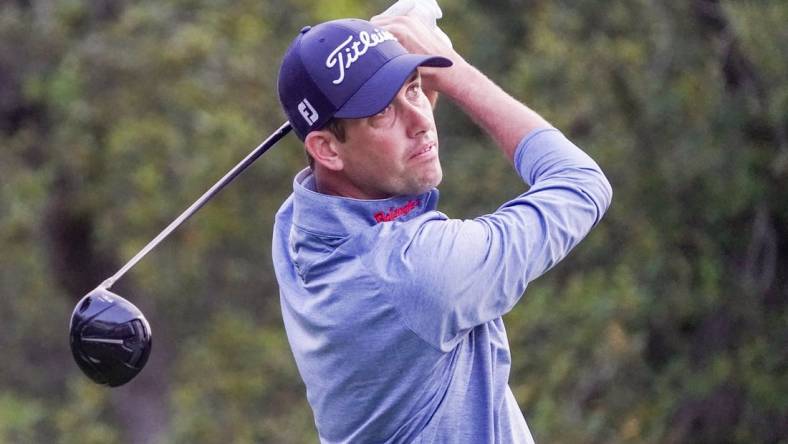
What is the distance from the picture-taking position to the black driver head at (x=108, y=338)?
2.61 meters

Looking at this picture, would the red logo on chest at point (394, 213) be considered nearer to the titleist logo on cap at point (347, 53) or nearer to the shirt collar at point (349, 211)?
the shirt collar at point (349, 211)

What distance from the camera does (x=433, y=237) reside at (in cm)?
241

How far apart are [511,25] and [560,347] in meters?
2.64

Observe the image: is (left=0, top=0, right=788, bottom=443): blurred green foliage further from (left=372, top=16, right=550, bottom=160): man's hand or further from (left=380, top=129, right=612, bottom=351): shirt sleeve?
(left=380, top=129, right=612, bottom=351): shirt sleeve

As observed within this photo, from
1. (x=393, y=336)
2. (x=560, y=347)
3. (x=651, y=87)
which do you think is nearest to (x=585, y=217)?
(x=393, y=336)

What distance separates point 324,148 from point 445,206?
7414mm

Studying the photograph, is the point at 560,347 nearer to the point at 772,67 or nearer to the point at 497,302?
the point at 772,67

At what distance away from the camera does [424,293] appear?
7.83 ft

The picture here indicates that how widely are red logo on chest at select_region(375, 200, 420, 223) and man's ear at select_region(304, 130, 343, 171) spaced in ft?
0.42

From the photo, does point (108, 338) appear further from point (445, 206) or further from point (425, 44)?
point (445, 206)

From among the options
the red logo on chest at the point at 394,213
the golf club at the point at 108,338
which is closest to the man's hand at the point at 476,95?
the red logo on chest at the point at 394,213

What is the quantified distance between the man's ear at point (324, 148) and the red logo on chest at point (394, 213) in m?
0.13

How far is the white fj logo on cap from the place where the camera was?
256cm

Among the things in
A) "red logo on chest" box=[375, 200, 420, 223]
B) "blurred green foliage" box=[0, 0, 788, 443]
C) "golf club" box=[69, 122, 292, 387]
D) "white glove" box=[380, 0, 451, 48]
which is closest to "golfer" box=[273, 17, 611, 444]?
"red logo on chest" box=[375, 200, 420, 223]
